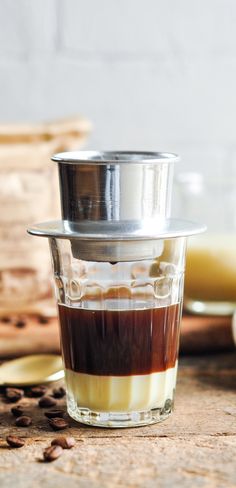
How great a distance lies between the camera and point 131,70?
73.1 inches

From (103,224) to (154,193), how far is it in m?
0.08

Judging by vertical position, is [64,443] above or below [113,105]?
below

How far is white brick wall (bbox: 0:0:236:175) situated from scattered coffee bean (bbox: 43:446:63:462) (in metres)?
1.03

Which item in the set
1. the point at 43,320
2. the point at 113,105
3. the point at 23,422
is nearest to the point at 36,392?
the point at 23,422

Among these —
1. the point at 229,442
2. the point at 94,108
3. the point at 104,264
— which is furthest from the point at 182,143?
the point at 229,442

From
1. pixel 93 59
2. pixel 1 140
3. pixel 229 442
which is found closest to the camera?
pixel 229 442

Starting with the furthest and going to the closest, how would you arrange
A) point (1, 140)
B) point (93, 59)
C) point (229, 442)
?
point (93, 59), point (1, 140), point (229, 442)

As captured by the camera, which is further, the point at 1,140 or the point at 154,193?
the point at 1,140

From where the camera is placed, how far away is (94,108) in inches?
73.4

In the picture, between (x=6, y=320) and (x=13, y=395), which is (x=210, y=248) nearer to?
(x=6, y=320)

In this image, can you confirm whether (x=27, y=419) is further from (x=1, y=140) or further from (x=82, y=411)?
(x=1, y=140)

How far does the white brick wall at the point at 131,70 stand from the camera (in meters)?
1.80

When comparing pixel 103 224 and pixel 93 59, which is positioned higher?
pixel 93 59

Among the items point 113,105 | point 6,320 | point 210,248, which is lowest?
point 6,320
